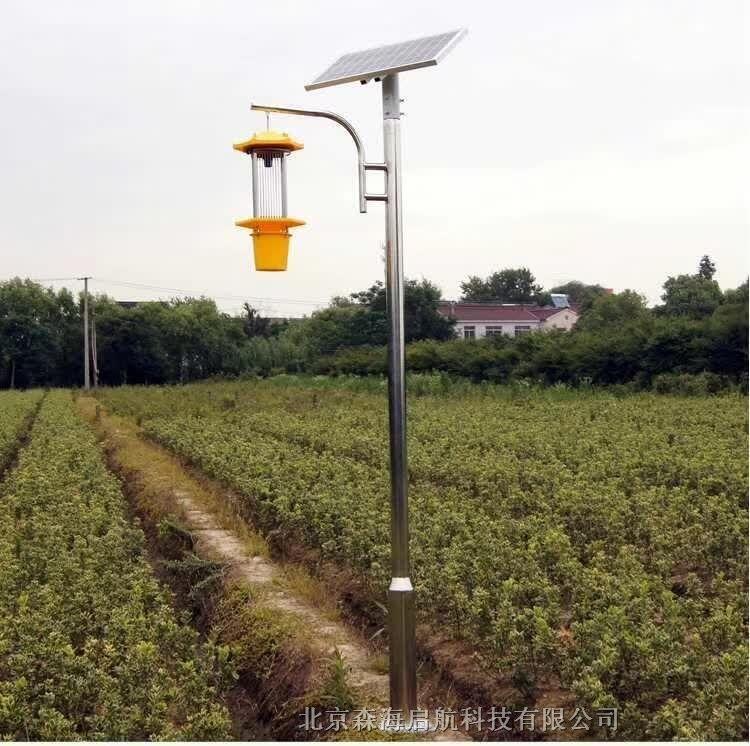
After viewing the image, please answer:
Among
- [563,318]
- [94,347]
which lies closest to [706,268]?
[563,318]

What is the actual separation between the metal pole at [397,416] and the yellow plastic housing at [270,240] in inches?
22.7

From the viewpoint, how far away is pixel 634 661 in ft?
18.5

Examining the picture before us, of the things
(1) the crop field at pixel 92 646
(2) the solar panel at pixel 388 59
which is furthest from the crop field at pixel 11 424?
(2) the solar panel at pixel 388 59

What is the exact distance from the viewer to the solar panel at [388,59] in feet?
16.8

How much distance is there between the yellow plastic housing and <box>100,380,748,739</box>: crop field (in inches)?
104

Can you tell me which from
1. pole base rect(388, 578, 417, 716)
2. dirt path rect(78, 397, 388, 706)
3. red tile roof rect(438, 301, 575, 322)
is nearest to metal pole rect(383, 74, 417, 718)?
pole base rect(388, 578, 417, 716)

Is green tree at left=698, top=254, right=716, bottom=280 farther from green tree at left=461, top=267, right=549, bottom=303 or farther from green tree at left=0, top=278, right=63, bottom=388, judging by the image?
green tree at left=0, top=278, right=63, bottom=388

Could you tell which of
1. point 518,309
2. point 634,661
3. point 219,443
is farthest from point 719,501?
point 518,309

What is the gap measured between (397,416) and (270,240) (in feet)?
3.97

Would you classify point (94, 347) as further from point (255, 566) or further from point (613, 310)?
point (255, 566)

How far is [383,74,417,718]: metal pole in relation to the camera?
536cm

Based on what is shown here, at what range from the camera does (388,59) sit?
5.39 meters

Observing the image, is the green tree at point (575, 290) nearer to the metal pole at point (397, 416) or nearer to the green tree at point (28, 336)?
the green tree at point (28, 336)

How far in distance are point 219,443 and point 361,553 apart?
8762mm
